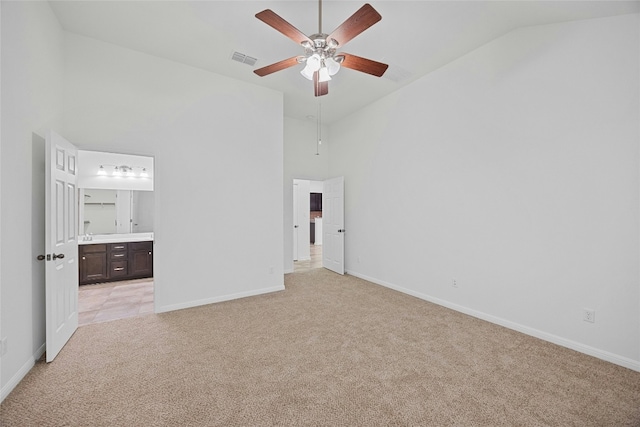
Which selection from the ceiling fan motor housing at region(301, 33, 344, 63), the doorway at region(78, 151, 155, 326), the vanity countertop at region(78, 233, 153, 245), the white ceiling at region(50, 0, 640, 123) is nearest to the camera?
the ceiling fan motor housing at region(301, 33, 344, 63)

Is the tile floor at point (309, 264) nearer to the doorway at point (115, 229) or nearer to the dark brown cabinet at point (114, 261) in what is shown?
the doorway at point (115, 229)

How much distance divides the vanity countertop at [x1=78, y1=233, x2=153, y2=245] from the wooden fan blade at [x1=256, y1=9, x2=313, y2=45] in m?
4.93

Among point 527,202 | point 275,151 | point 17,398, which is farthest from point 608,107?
point 17,398

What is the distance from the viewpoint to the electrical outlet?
248 cm

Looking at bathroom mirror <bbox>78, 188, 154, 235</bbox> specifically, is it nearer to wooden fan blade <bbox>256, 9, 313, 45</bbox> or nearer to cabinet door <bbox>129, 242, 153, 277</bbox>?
cabinet door <bbox>129, 242, 153, 277</bbox>

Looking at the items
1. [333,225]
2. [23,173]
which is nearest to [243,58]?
[23,173]

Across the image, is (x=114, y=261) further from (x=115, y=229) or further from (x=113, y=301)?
(x=113, y=301)

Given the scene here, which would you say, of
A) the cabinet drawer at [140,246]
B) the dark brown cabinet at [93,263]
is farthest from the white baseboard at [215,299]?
the dark brown cabinet at [93,263]

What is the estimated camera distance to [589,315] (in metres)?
2.50

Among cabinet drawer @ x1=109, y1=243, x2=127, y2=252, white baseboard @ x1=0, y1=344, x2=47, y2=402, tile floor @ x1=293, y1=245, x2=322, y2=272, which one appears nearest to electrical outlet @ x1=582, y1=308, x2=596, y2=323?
tile floor @ x1=293, y1=245, x2=322, y2=272

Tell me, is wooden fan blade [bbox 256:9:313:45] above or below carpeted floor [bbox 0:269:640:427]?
above

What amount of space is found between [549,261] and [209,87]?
4.86 meters

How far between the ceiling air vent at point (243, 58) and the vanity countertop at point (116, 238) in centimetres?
398

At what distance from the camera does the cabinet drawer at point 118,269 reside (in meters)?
4.99
